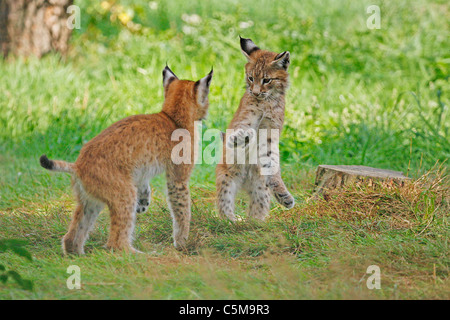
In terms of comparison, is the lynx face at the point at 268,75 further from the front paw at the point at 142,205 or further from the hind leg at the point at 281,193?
the front paw at the point at 142,205

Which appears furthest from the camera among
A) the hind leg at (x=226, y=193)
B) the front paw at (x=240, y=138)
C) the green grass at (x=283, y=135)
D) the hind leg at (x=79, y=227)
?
the hind leg at (x=226, y=193)

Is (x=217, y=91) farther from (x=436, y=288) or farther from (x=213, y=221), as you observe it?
(x=436, y=288)

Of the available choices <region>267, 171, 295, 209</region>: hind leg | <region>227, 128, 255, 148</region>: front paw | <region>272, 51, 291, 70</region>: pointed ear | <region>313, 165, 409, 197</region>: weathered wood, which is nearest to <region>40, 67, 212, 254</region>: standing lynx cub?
<region>227, 128, 255, 148</region>: front paw

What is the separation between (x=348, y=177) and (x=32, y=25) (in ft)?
20.7

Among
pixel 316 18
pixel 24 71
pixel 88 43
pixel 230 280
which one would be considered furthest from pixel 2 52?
pixel 230 280

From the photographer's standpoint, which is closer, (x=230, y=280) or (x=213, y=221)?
(x=230, y=280)

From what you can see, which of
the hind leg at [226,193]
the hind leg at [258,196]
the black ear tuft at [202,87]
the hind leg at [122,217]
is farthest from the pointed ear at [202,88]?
the hind leg at [122,217]

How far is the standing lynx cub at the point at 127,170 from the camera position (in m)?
5.00

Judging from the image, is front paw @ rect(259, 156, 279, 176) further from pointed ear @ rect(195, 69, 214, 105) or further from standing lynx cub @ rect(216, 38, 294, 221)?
pointed ear @ rect(195, 69, 214, 105)

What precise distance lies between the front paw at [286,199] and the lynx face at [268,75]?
0.98 metres

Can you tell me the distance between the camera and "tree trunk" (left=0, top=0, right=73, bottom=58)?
9.98 meters

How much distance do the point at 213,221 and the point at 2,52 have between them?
608 centimetres

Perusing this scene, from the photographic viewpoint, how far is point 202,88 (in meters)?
5.71

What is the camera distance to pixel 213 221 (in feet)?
19.1
